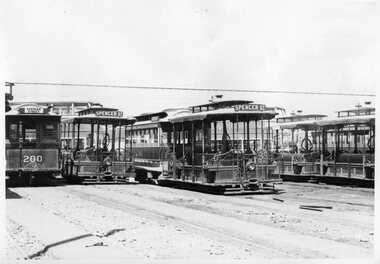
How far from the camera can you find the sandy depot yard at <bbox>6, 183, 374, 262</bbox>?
789cm

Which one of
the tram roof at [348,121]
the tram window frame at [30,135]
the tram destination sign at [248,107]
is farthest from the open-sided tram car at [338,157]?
the tram window frame at [30,135]

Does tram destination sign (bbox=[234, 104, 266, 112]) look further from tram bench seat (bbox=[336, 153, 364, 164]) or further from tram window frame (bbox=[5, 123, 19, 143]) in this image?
tram window frame (bbox=[5, 123, 19, 143])

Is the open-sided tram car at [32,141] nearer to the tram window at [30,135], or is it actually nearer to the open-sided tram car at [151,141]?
the tram window at [30,135]

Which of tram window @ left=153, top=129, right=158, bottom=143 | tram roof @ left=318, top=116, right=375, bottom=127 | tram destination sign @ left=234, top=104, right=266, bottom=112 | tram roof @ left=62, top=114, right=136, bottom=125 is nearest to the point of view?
tram destination sign @ left=234, top=104, right=266, bottom=112

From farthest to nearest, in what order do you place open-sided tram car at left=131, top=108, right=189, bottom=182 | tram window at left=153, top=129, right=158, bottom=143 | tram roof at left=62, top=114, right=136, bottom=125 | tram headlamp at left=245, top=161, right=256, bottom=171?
tram window at left=153, top=129, right=158, bottom=143, open-sided tram car at left=131, top=108, right=189, bottom=182, tram roof at left=62, top=114, right=136, bottom=125, tram headlamp at left=245, top=161, right=256, bottom=171

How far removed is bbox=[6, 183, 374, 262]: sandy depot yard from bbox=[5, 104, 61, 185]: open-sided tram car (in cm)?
295

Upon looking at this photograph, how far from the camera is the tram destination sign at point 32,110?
62.0ft

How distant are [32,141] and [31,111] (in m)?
1.13

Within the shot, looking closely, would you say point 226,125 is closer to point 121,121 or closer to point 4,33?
point 121,121

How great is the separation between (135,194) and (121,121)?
18.7 ft

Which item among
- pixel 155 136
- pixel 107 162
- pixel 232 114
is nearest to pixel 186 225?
pixel 232 114

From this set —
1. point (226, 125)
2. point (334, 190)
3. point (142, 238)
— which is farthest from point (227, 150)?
point (142, 238)

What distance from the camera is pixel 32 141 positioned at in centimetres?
1927

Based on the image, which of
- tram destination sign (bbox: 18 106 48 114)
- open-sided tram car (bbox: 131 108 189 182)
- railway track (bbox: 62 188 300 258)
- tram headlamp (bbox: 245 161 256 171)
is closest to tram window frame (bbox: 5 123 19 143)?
tram destination sign (bbox: 18 106 48 114)
